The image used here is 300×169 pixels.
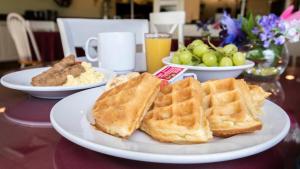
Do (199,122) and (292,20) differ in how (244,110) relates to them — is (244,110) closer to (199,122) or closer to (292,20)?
(199,122)

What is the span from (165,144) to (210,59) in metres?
0.47

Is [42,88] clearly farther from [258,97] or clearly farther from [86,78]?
[258,97]

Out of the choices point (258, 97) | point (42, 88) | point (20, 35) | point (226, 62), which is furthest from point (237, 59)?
point (20, 35)

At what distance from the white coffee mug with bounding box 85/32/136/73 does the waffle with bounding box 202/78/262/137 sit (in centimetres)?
46

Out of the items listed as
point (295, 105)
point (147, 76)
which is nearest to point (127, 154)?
point (147, 76)

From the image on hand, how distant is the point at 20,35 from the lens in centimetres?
336

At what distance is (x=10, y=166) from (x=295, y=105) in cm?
64

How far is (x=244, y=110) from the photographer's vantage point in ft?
1.43

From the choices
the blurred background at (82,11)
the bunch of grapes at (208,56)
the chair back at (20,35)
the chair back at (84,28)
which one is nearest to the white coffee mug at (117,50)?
the bunch of grapes at (208,56)

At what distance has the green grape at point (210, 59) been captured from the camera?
2.64 feet

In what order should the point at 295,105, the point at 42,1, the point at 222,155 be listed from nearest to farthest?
the point at 222,155, the point at 295,105, the point at 42,1

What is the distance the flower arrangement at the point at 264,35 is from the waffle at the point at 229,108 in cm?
43

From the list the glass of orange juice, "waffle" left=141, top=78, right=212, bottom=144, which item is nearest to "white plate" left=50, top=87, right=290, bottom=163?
"waffle" left=141, top=78, right=212, bottom=144

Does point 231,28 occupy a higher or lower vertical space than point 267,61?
higher
